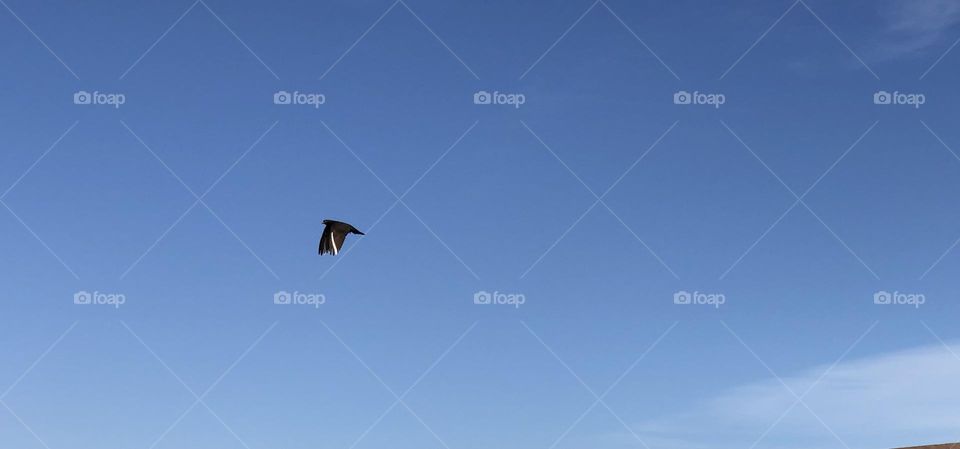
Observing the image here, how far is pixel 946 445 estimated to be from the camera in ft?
84.6

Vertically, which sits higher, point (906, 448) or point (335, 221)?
point (335, 221)

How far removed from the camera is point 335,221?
2500 centimetres

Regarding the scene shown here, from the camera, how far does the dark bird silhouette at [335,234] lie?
24.8 metres

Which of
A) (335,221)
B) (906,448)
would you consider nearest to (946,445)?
(906,448)

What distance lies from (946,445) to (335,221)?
69.0 ft

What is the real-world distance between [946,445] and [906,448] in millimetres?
1174

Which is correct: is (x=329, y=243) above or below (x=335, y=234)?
below

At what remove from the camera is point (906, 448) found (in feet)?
86.4

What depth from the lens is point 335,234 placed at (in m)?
24.9

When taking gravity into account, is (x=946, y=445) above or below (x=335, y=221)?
below

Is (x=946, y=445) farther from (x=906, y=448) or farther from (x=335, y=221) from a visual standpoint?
(x=335, y=221)

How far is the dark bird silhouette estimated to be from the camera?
24797 mm
